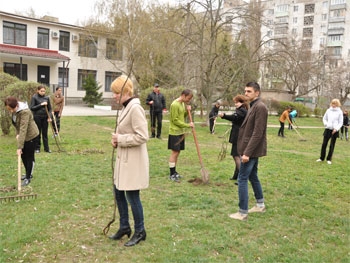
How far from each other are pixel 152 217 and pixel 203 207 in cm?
92

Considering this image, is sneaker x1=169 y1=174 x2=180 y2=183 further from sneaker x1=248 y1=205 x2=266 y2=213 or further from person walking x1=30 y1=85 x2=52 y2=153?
person walking x1=30 y1=85 x2=52 y2=153

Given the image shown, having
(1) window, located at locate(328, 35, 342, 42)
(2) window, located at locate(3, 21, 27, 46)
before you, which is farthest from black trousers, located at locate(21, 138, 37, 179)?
(1) window, located at locate(328, 35, 342, 42)

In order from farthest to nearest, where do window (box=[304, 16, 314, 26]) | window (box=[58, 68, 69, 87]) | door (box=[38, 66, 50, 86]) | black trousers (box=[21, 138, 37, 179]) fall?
1. window (box=[304, 16, 314, 26])
2. window (box=[58, 68, 69, 87])
3. door (box=[38, 66, 50, 86])
4. black trousers (box=[21, 138, 37, 179])

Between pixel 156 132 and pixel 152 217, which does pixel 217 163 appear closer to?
pixel 152 217

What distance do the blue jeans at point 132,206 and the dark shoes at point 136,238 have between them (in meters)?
0.05

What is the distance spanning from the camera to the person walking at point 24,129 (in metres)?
5.80

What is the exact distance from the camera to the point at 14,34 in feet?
104

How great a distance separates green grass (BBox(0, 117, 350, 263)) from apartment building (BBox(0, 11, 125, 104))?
23.9 metres

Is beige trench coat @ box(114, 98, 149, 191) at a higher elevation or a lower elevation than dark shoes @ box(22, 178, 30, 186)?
higher

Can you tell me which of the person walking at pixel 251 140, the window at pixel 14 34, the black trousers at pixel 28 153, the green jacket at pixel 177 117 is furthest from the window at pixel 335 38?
the black trousers at pixel 28 153

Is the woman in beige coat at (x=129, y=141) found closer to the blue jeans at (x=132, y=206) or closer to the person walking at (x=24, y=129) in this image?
the blue jeans at (x=132, y=206)

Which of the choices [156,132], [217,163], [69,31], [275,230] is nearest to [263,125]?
[275,230]

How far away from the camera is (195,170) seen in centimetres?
813

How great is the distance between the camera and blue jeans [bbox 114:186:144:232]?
391 centimetres
